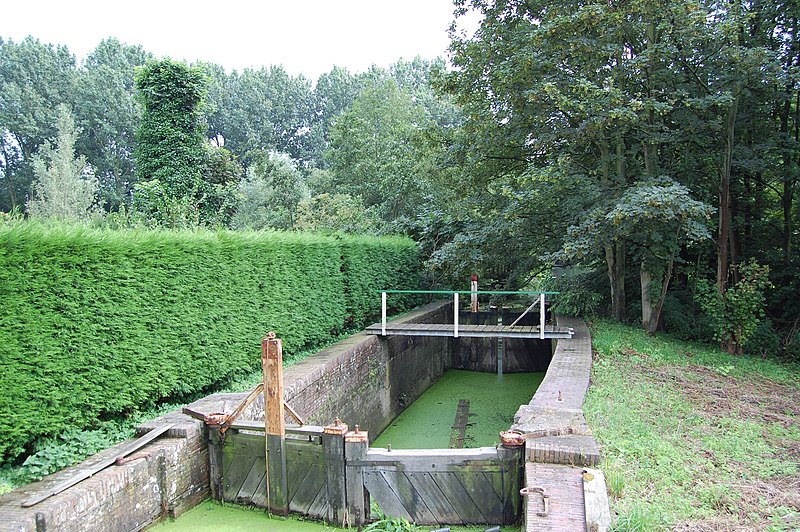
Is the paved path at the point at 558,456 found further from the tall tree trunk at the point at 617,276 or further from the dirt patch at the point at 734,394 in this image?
the tall tree trunk at the point at 617,276

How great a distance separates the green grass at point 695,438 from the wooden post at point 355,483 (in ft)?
7.31

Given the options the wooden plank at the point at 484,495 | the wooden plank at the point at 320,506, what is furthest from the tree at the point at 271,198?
the wooden plank at the point at 484,495

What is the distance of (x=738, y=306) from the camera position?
10.9 metres

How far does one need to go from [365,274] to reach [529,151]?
191 inches

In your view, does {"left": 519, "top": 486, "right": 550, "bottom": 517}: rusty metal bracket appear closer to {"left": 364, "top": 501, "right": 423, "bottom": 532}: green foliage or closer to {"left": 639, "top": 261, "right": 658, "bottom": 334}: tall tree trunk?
{"left": 364, "top": 501, "right": 423, "bottom": 532}: green foliage

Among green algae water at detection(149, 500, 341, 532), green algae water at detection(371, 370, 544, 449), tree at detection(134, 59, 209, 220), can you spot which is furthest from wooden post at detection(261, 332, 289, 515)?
tree at detection(134, 59, 209, 220)

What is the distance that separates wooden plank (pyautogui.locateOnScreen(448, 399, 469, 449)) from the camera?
907cm

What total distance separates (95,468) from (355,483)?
2264 mm

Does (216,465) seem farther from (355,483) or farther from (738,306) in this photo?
(738,306)

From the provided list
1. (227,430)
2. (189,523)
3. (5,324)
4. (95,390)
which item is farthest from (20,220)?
(189,523)

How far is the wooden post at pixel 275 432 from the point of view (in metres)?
5.60

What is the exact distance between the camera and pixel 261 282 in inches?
342

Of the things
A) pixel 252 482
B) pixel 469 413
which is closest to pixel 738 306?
pixel 469 413

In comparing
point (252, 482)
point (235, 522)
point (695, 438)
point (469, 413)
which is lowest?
point (469, 413)
